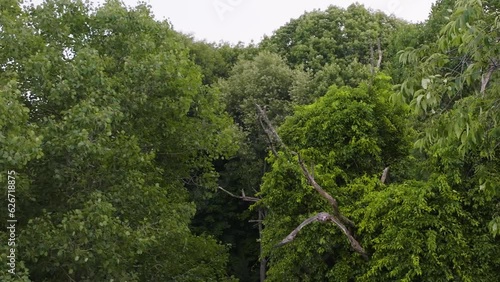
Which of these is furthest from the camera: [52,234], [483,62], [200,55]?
[200,55]

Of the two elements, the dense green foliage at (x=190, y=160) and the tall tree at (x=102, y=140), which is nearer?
the dense green foliage at (x=190, y=160)

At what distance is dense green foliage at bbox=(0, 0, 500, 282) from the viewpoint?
30.7 feet

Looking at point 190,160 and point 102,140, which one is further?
point 190,160

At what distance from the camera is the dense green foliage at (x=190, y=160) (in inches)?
369

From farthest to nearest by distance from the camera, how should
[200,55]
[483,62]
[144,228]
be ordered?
[200,55] < [144,228] < [483,62]

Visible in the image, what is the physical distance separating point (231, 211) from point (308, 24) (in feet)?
32.7

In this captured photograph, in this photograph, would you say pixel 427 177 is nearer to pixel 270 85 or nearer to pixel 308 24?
pixel 270 85

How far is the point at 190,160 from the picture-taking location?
1655 centimetres

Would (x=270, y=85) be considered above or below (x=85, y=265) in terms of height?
above

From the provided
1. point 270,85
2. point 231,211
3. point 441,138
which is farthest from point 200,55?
point 441,138

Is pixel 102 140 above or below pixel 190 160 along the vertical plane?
above

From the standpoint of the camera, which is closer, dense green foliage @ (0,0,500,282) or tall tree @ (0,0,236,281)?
dense green foliage @ (0,0,500,282)

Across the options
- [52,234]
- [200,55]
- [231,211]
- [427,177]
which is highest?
[200,55]

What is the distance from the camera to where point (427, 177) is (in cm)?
1459
